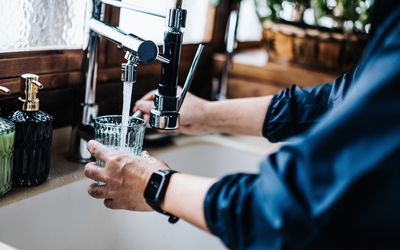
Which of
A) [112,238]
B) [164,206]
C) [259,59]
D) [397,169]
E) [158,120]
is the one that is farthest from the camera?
[259,59]

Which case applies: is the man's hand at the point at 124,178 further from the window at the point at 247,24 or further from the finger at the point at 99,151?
the window at the point at 247,24

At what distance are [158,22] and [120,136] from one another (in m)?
0.52

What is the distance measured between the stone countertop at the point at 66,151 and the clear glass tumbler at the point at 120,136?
99mm

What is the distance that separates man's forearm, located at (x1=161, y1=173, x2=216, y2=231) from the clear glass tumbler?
244mm

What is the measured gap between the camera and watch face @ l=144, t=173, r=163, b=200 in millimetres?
725

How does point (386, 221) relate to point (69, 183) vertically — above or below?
above

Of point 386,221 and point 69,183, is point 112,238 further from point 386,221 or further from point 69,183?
point 386,221

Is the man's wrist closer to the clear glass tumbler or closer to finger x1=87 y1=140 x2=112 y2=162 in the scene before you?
the clear glass tumbler

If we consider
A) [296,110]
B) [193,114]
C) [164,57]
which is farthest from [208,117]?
[164,57]

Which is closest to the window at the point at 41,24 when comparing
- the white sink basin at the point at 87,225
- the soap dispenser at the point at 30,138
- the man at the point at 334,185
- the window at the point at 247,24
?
the soap dispenser at the point at 30,138

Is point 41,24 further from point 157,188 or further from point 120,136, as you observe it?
point 157,188

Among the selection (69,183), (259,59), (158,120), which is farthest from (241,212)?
(259,59)

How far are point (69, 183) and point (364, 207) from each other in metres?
0.58

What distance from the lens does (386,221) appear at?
0.57 m
